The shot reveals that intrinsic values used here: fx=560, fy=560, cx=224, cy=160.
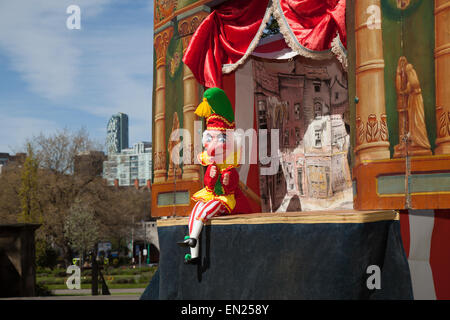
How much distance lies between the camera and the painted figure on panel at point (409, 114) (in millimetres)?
6395

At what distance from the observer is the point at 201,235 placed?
633 cm

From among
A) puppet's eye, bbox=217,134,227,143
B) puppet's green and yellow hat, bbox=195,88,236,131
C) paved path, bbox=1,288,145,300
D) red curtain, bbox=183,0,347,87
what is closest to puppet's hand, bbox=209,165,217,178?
puppet's eye, bbox=217,134,227,143

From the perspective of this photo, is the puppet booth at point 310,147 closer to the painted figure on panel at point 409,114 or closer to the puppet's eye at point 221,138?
the painted figure on panel at point 409,114

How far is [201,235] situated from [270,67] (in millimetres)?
4278

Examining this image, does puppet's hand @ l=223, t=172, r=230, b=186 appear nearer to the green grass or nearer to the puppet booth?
the puppet booth

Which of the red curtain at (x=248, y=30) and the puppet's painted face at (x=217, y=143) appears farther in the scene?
the red curtain at (x=248, y=30)

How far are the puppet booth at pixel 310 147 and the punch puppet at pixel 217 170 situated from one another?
0.12 ft

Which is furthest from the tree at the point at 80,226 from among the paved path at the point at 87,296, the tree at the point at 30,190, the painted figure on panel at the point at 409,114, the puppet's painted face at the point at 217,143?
the painted figure on panel at the point at 409,114

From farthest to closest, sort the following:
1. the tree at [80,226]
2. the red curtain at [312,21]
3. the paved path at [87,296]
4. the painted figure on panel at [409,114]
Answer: the tree at [80,226], the paved path at [87,296], the red curtain at [312,21], the painted figure on panel at [409,114]

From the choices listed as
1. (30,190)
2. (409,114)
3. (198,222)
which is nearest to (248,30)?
(409,114)

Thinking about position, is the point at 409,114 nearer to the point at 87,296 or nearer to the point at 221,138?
the point at 221,138

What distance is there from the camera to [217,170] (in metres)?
6.59
